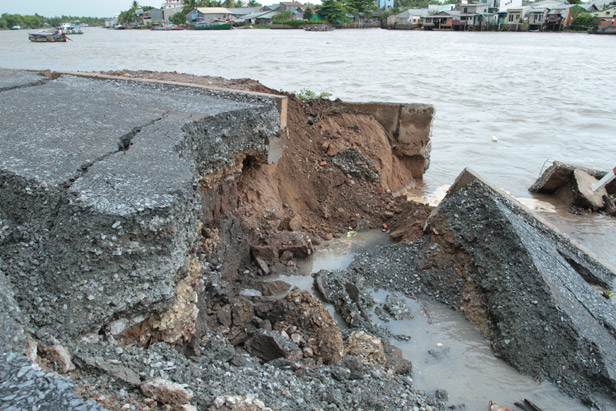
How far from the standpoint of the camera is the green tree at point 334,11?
81.8 meters

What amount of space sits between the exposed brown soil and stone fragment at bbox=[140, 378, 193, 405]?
11.0 ft

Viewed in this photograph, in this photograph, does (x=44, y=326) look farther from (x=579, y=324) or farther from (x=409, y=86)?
(x=409, y=86)

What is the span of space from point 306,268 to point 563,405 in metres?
3.06

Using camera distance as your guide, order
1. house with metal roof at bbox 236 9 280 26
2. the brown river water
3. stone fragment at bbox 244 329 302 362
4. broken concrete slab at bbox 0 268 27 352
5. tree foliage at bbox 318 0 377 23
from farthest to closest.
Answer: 1. house with metal roof at bbox 236 9 280 26
2. tree foliage at bbox 318 0 377 23
3. the brown river water
4. stone fragment at bbox 244 329 302 362
5. broken concrete slab at bbox 0 268 27 352

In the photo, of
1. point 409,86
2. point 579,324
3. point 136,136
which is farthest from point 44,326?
point 409,86

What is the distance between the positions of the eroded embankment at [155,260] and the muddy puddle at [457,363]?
372 mm

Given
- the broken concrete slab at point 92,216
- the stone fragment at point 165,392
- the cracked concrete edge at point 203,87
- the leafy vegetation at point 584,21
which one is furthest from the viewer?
the leafy vegetation at point 584,21

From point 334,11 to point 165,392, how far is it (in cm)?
8666

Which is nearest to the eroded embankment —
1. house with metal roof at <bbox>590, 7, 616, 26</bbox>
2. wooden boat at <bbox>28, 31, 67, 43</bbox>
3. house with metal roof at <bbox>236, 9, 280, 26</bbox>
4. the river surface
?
the river surface

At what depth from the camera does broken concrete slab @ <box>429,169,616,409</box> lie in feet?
14.2

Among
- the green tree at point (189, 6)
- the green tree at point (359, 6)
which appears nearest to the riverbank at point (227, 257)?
the green tree at point (359, 6)

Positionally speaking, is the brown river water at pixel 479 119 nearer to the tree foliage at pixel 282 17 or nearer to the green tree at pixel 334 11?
the green tree at pixel 334 11

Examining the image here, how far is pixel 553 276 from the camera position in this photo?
5027 millimetres

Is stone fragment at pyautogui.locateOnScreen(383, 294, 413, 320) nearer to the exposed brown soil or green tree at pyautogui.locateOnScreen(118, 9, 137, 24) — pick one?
the exposed brown soil
